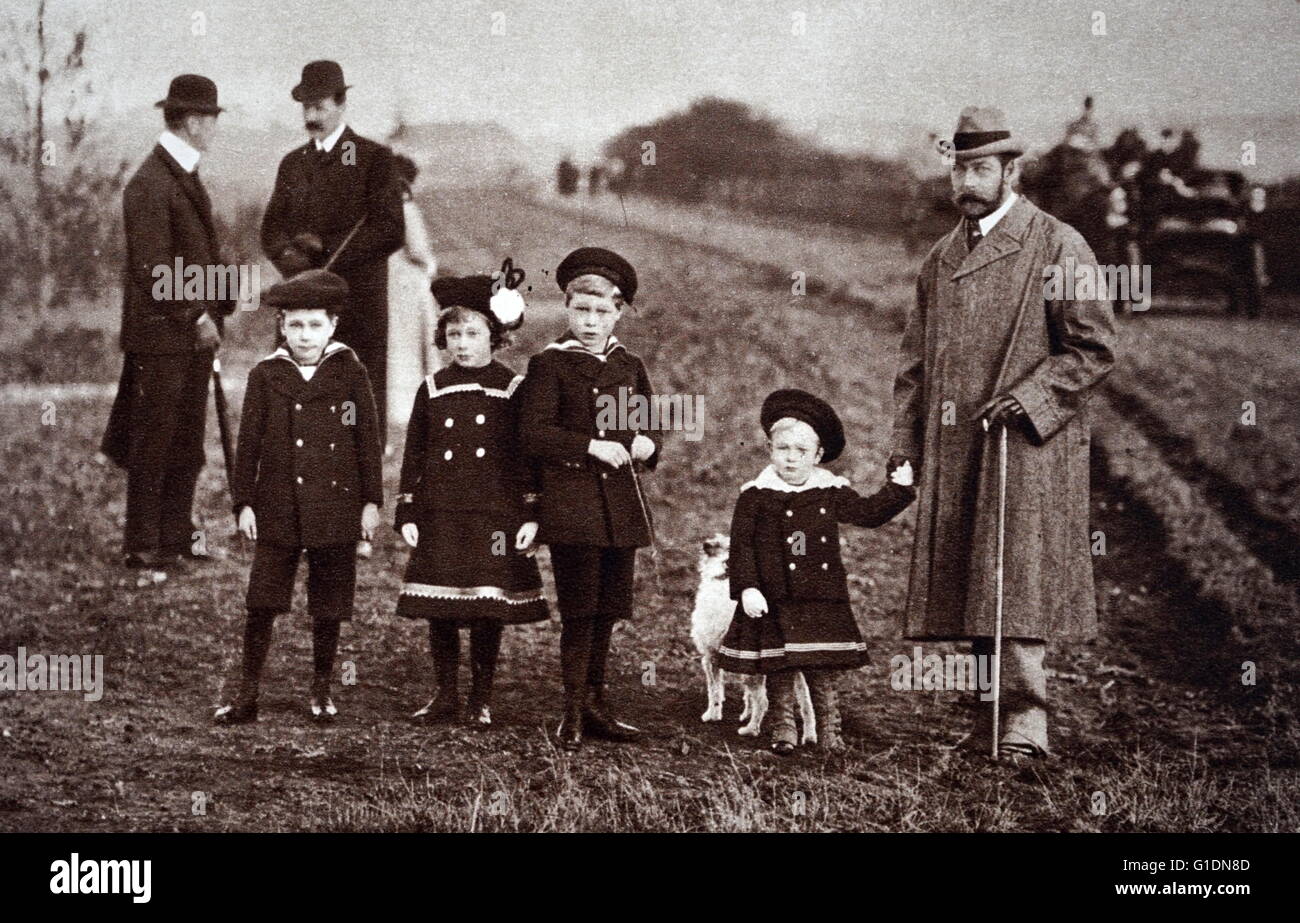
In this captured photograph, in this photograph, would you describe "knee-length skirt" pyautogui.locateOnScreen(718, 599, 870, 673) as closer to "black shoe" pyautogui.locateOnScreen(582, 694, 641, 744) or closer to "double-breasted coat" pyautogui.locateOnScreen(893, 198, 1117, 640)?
"double-breasted coat" pyautogui.locateOnScreen(893, 198, 1117, 640)

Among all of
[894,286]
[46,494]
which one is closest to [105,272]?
[46,494]

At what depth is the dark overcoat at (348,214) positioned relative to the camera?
7.26 metres

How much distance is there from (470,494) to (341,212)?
1444 millimetres

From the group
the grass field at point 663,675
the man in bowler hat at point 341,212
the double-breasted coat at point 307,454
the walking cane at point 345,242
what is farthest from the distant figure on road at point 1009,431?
the walking cane at point 345,242

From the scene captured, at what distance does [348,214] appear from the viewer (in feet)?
24.0

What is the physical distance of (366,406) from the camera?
270 inches

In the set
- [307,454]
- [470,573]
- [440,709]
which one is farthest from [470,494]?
[440,709]

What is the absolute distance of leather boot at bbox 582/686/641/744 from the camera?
22.5 ft

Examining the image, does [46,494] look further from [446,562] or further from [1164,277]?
[1164,277]

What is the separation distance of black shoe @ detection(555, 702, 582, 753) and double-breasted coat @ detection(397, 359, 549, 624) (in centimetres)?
39

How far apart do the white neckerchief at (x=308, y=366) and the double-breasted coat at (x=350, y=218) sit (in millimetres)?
324

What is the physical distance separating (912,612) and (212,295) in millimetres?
3161

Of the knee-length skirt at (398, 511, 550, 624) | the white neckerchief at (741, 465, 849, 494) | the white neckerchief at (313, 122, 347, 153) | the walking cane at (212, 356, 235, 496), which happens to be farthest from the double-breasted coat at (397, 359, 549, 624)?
the white neckerchief at (313, 122, 347, 153)

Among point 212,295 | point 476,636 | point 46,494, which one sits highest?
point 212,295
